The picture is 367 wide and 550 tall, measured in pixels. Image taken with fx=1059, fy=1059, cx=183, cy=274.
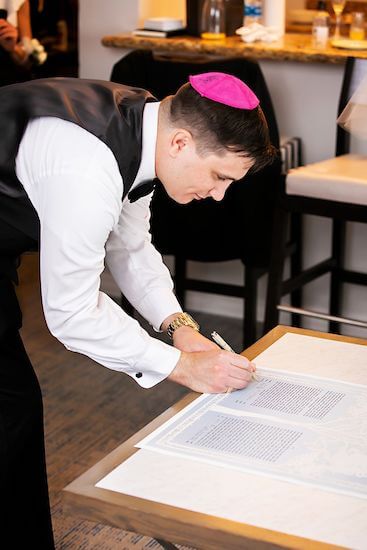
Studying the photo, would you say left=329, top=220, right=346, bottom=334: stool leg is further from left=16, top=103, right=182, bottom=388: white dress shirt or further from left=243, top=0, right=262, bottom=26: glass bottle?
left=16, top=103, right=182, bottom=388: white dress shirt

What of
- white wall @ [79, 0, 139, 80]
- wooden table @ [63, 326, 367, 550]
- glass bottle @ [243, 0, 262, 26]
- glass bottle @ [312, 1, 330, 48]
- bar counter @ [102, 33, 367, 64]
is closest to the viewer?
wooden table @ [63, 326, 367, 550]

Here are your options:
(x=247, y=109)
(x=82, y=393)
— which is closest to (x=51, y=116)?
(x=247, y=109)

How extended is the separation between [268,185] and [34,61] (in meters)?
1.47

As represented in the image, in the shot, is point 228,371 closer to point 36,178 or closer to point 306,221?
point 36,178

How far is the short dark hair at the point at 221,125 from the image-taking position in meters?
1.77

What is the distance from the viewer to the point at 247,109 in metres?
1.78

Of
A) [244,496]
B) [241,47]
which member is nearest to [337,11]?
[241,47]

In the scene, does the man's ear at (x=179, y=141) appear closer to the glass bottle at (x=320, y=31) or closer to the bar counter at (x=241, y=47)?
the bar counter at (x=241, y=47)

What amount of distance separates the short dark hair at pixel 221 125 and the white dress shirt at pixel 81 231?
0.30 ft

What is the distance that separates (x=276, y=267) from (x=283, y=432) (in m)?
1.76

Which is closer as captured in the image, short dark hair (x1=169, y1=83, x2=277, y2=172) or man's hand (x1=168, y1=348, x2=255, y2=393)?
short dark hair (x1=169, y1=83, x2=277, y2=172)

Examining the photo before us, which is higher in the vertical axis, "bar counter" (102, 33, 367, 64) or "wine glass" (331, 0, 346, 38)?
"wine glass" (331, 0, 346, 38)

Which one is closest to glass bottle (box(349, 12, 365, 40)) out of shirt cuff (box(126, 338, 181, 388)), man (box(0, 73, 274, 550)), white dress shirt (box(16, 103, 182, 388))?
man (box(0, 73, 274, 550))

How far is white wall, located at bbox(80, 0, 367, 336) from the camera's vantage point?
3928 mm
